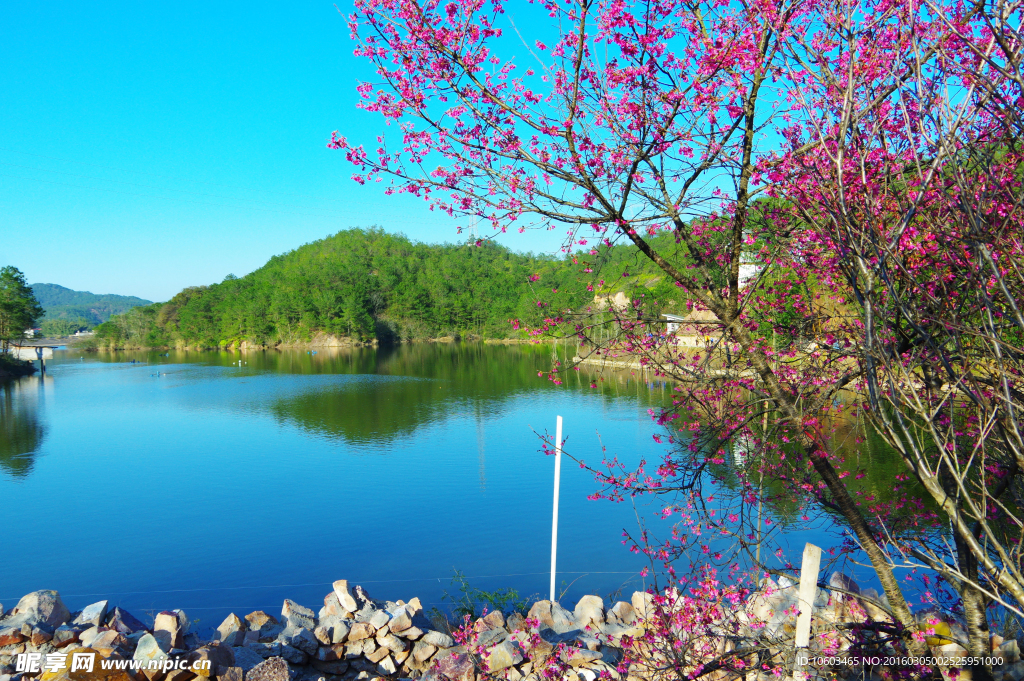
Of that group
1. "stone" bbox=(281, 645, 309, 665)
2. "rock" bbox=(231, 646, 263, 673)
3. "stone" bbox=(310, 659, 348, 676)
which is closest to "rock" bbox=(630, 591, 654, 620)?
"stone" bbox=(310, 659, 348, 676)

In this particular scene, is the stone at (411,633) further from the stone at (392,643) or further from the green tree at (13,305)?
the green tree at (13,305)

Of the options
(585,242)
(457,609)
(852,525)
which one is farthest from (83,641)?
(852,525)

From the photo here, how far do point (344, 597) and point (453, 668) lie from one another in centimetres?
157

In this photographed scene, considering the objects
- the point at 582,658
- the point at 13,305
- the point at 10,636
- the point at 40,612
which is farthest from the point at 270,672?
the point at 13,305

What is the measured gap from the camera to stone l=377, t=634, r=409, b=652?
13.8ft

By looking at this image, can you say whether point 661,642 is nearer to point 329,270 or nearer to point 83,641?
point 83,641

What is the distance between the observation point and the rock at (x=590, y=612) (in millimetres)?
4758

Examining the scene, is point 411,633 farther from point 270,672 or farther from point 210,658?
point 210,658

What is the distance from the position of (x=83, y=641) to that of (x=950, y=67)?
5.24m

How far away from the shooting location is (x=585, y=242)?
2.78 meters

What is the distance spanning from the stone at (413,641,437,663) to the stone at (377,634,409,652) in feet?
0.29

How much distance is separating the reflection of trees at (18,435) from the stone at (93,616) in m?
8.87

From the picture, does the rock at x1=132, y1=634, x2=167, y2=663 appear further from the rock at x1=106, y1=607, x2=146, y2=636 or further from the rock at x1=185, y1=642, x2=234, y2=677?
the rock at x1=106, y1=607, x2=146, y2=636

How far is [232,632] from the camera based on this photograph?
454 cm
